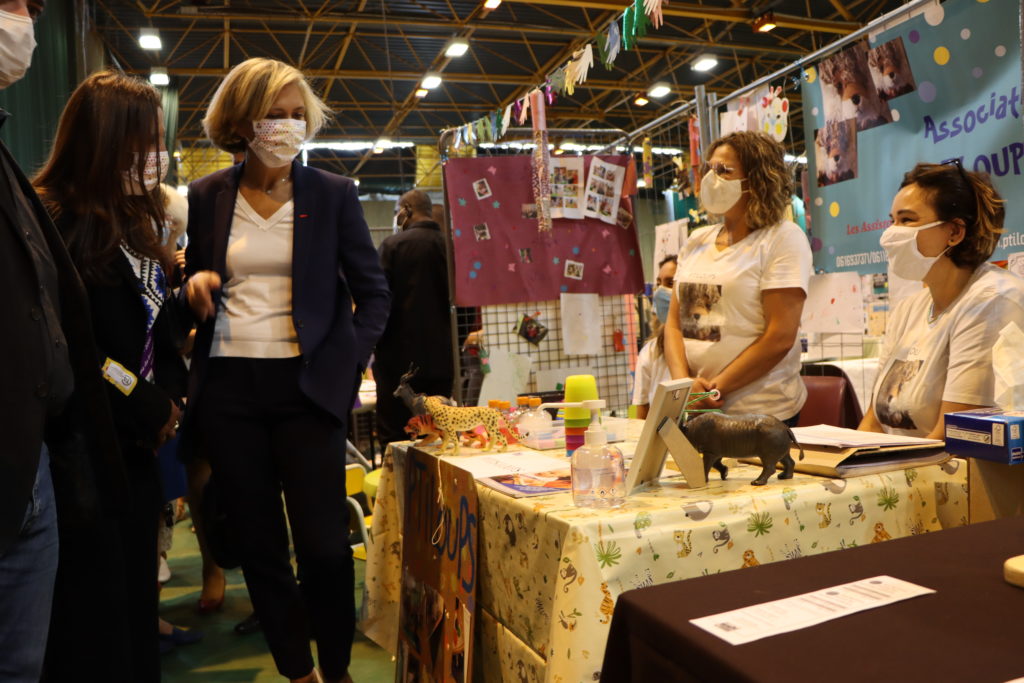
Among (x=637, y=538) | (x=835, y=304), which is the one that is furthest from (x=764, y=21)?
(x=637, y=538)

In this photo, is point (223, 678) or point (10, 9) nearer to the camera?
point (10, 9)

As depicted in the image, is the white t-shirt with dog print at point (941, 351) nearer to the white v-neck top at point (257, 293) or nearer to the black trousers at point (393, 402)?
the white v-neck top at point (257, 293)

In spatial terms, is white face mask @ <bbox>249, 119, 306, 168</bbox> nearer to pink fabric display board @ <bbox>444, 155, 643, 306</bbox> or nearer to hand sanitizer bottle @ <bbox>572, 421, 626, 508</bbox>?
hand sanitizer bottle @ <bbox>572, 421, 626, 508</bbox>

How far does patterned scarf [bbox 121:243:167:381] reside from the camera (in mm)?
1667

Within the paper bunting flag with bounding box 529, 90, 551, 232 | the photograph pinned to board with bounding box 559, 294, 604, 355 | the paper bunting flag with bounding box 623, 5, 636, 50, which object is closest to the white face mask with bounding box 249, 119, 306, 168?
the paper bunting flag with bounding box 623, 5, 636, 50

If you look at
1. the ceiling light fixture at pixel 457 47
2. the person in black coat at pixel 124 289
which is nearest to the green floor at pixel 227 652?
the person in black coat at pixel 124 289

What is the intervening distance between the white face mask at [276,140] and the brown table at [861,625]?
4.88 feet

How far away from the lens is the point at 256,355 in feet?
6.11

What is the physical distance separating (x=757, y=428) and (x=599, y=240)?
7.26 ft

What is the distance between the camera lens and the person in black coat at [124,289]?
1.56m

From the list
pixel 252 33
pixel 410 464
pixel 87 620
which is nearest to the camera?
pixel 87 620

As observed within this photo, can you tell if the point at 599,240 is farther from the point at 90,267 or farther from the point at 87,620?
the point at 87,620

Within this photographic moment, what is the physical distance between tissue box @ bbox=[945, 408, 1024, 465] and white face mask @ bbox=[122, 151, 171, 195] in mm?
1655

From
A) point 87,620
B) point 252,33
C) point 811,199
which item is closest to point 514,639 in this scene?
point 87,620
